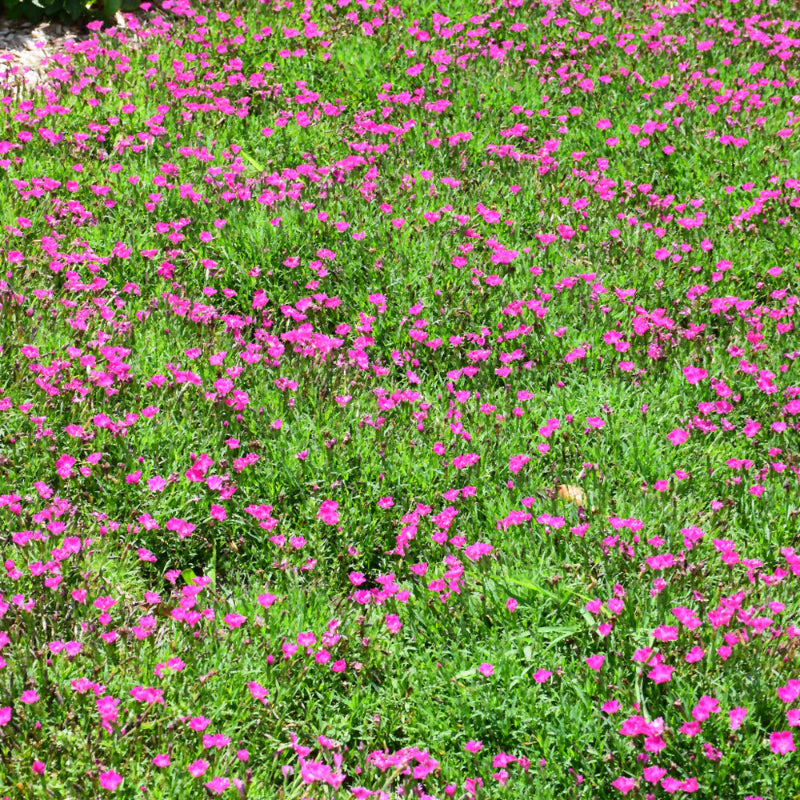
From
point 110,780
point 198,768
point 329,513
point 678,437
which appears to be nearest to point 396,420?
point 329,513

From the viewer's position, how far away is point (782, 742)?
2.85 metres

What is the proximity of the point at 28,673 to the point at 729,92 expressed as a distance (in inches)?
225

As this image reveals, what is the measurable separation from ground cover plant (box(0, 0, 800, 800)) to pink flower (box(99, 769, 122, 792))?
0.01m

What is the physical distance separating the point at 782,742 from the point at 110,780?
1962mm

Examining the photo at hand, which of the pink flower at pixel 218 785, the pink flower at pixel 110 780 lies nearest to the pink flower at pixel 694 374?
the pink flower at pixel 218 785

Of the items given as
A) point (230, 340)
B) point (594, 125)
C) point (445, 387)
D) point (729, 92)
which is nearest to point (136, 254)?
point (230, 340)

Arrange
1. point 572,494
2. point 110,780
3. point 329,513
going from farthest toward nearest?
point 572,494 < point 329,513 < point 110,780

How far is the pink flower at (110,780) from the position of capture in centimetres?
275

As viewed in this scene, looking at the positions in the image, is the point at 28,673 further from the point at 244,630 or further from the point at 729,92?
the point at 729,92

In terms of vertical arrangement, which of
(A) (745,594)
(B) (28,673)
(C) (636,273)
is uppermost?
(C) (636,273)

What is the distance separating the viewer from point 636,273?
16.8 ft

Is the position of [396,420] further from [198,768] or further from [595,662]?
[198,768]

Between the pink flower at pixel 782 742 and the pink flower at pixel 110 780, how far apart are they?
1911mm

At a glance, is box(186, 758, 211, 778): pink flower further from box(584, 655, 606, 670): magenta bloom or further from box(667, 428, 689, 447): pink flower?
box(667, 428, 689, 447): pink flower
